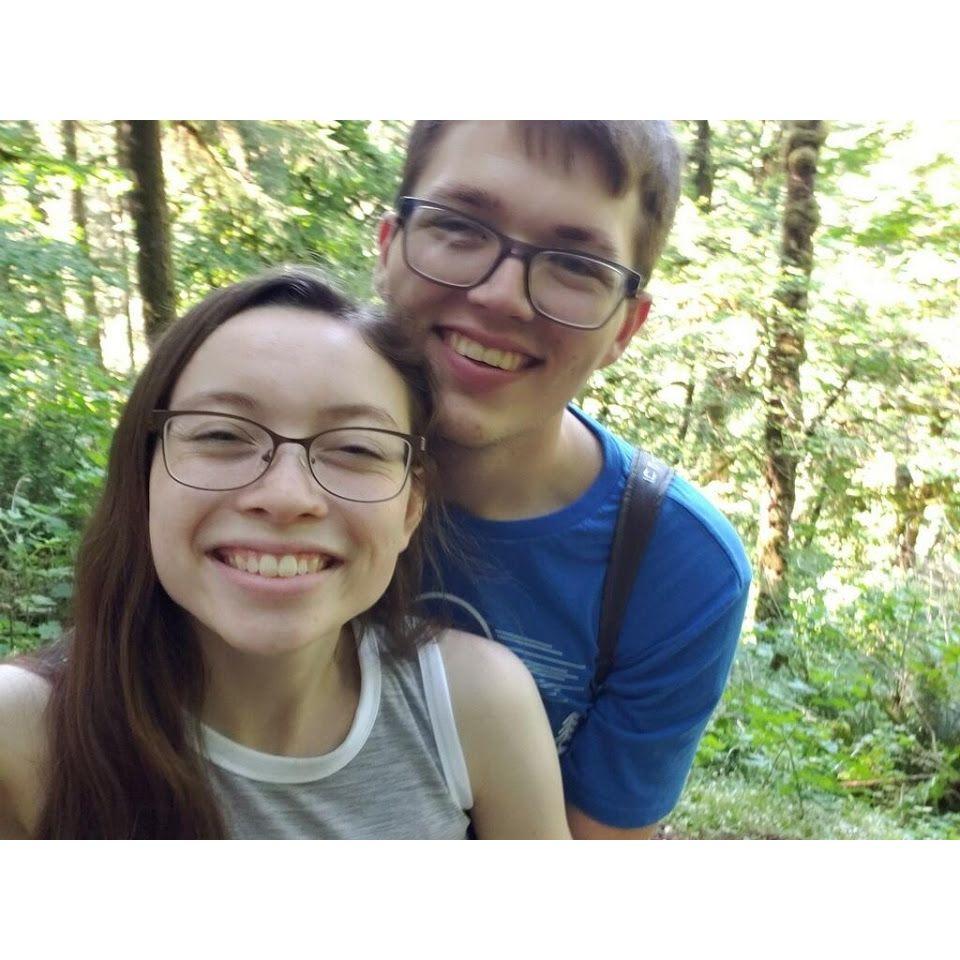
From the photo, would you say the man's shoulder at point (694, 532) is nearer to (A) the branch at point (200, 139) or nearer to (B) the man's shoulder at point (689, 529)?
→ (B) the man's shoulder at point (689, 529)

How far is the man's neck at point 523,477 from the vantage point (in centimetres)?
88

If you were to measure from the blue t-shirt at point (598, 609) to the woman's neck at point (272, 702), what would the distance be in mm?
171

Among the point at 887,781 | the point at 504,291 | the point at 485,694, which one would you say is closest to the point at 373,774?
the point at 485,694

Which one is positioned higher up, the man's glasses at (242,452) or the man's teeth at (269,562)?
the man's glasses at (242,452)

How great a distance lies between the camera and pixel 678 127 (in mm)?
901

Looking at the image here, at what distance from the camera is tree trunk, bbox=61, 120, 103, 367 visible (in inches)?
50.3

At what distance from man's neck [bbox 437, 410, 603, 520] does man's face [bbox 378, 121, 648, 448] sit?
0.17ft

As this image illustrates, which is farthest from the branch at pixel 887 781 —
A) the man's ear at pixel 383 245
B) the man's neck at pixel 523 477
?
the man's ear at pixel 383 245
